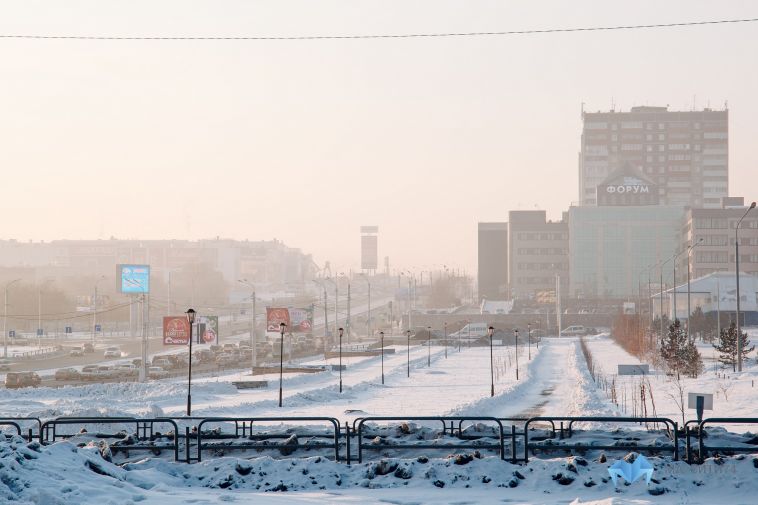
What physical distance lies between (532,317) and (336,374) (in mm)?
102175

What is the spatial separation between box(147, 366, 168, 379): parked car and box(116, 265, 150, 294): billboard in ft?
27.2

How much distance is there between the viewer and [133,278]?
87.8 m

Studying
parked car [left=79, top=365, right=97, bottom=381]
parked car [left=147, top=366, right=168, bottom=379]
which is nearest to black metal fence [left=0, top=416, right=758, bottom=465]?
parked car [left=79, top=365, right=97, bottom=381]

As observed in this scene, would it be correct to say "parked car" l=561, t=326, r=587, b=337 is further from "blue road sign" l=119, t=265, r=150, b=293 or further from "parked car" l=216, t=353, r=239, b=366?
"blue road sign" l=119, t=265, r=150, b=293

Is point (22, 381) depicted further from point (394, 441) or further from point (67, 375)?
point (394, 441)

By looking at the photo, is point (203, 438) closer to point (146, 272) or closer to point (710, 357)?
point (710, 357)

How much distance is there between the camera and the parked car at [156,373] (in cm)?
7569

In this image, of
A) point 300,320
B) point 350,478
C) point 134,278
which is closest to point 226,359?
point 300,320

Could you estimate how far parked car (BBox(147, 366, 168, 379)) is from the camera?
75.7m

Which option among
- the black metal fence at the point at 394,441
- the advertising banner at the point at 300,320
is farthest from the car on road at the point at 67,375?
the black metal fence at the point at 394,441

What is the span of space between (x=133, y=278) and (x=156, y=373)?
473 inches

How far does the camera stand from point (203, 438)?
81.6 feet

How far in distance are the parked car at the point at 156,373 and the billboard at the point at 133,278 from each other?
828 centimetres

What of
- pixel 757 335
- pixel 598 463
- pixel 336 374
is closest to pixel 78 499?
pixel 598 463
